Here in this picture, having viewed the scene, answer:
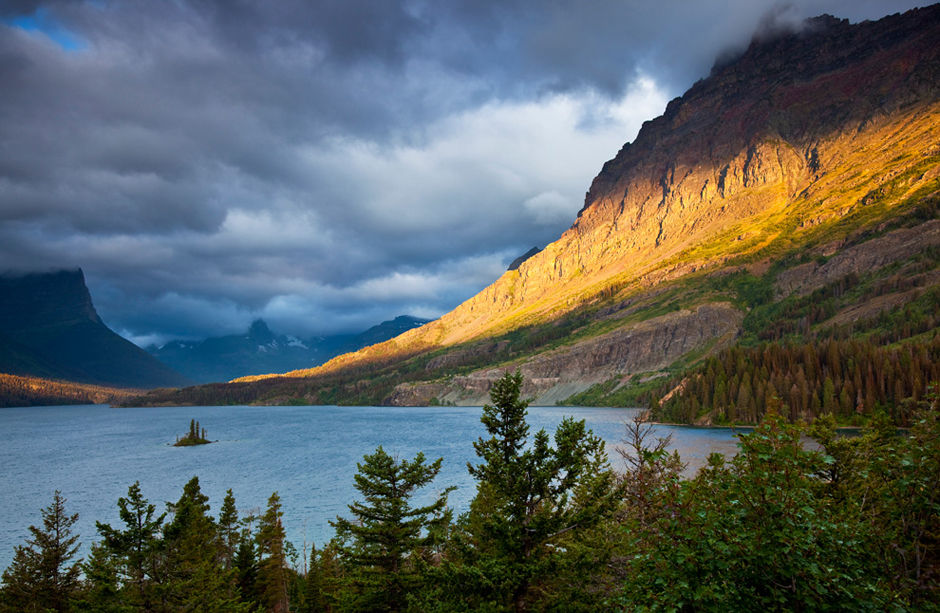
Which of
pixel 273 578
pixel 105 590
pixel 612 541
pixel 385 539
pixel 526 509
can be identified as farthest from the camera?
pixel 273 578

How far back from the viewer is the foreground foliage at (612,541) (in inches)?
303

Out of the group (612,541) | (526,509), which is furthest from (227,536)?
(612,541)

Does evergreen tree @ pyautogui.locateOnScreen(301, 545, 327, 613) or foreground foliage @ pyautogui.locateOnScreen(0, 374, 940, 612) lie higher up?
foreground foliage @ pyautogui.locateOnScreen(0, 374, 940, 612)

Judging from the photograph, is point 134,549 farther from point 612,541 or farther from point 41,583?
point 612,541

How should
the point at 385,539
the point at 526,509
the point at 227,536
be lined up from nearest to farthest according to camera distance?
1. the point at 526,509
2. the point at 385,539
3. the point at 227,536

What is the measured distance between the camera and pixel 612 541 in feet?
59.1

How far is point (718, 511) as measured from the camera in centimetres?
943

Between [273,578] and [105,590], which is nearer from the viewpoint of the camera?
[105,590]

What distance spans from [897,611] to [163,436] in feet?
702

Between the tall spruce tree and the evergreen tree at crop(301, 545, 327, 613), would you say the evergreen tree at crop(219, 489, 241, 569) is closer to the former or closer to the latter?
the evergreen tree at crop(301, 545, 327, 613)

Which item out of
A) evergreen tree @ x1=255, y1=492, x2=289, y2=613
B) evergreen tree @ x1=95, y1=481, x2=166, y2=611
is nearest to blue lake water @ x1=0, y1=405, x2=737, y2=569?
evergreen tree @ x1=255, y1=492, x2=289, y2=613

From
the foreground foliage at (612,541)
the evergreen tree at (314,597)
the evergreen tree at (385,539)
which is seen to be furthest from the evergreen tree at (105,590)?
the evergreen tree at (314,597)

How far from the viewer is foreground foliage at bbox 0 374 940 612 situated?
7.71 m

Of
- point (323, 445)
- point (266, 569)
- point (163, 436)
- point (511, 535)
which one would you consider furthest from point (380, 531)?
point (163, 436)
